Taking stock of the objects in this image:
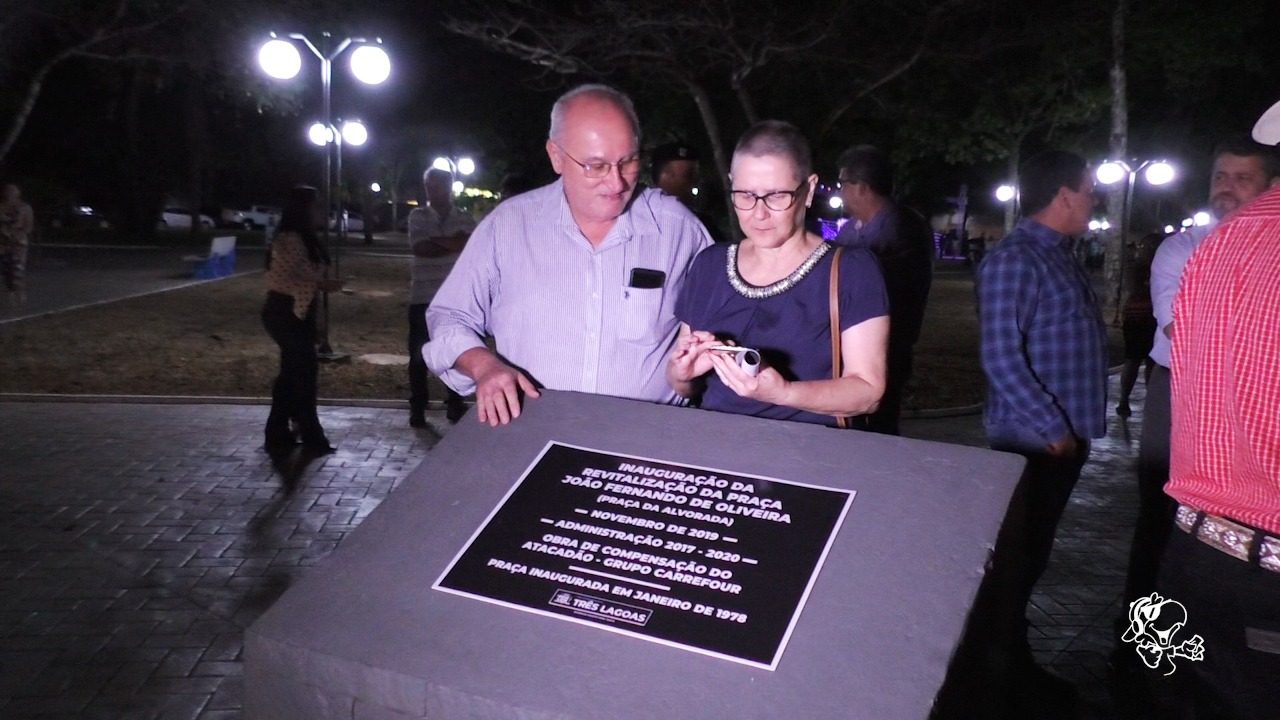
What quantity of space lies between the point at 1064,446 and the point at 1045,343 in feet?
1.20

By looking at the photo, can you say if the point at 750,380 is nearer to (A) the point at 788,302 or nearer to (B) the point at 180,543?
(A) the point at 788,302

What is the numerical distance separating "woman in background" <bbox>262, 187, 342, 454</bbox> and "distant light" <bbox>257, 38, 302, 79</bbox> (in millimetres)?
4430

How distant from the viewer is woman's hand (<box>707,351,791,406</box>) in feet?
7.35

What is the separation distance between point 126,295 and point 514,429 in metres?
19.1

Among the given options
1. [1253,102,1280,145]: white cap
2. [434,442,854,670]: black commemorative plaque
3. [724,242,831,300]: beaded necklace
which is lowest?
[434,442,854,670]: black commemorative plaque

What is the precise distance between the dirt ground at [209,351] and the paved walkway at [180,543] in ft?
4.73

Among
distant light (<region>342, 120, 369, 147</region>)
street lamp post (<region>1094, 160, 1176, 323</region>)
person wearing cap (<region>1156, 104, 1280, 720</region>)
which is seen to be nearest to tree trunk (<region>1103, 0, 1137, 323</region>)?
street lamp post (<region>1094, 160, 1176, 323</region>)

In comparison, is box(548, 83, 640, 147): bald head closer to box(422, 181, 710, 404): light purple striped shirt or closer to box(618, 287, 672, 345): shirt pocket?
box(422, 181, 710, 404): light purple striped shirt

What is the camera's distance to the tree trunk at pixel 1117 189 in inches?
756

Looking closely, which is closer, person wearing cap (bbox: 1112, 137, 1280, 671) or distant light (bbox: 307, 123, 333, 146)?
person wearing cap (bbox: 1112, 137, 1280, 671)

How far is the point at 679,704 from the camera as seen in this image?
1.60 metres

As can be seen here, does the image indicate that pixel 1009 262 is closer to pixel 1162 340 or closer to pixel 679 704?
pixel 1162 340

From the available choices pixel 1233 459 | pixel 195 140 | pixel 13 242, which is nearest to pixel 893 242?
pixel 1233 459

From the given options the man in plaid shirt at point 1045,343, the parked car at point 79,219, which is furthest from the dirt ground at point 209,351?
the parked car at point 79,219
